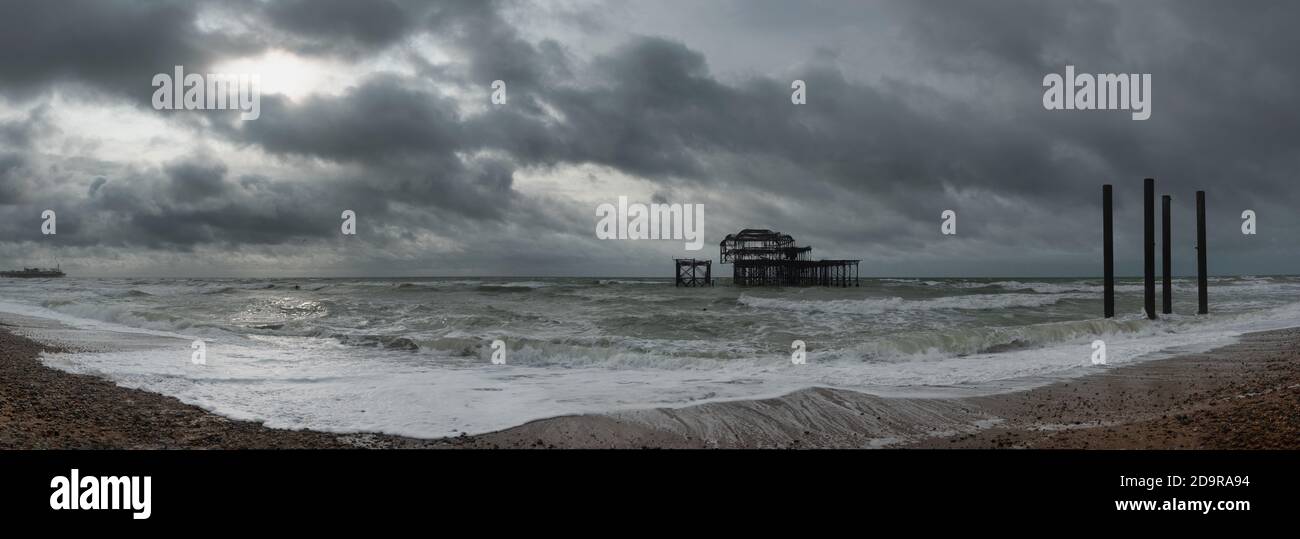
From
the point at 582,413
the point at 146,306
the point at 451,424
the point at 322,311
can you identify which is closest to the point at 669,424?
the point at 582,413

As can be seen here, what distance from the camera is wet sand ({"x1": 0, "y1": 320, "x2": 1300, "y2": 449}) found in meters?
6.06

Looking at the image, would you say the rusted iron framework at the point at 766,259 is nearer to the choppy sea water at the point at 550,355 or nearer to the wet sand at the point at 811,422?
the choppy sea water at the point at 550,355

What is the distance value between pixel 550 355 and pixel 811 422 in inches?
296

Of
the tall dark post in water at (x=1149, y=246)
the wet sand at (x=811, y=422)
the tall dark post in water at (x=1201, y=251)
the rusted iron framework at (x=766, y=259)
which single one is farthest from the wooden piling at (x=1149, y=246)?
the rusted iron framework at (x=766, y=259)

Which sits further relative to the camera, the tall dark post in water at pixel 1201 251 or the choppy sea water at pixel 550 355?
the tall dark post in water at pixel 1201 251

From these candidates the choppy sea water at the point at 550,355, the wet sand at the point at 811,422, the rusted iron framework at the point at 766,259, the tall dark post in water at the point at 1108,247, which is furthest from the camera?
the rusted iron framework at the point at 766,259

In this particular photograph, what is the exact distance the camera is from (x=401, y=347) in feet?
48.5

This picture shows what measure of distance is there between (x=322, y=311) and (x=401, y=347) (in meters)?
10.8

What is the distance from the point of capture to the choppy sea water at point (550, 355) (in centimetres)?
814

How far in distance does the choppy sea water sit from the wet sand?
466 mm

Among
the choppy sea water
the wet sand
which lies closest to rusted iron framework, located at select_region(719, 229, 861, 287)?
the choppy sea water

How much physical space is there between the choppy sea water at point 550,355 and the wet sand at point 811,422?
466 millimetres

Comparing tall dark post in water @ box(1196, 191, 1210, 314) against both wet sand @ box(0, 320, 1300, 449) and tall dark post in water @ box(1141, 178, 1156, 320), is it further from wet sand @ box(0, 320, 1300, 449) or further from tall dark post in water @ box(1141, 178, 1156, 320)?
wet sand @ box(0, 320, 1300, 449)

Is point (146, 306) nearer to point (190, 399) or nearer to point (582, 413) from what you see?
point (190, 399)
